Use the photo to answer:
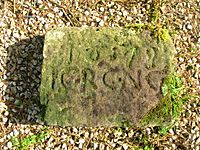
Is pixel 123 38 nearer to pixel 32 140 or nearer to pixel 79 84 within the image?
pixel 79 84

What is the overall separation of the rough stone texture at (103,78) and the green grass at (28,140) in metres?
0.38

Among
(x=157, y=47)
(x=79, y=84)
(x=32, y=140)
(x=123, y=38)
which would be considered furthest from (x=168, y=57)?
(x=32, y=140)

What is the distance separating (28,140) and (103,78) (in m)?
0.86

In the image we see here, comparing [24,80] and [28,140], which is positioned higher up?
[24,80]

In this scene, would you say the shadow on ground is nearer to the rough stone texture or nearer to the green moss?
the rough stone texture

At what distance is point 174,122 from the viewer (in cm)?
392

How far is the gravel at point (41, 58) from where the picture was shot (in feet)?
12.8

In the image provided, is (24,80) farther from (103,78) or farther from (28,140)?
(103,78)

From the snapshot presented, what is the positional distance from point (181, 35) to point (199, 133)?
86cm

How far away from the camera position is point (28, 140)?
3863mm

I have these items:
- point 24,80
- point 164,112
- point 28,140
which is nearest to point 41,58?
point 24,80

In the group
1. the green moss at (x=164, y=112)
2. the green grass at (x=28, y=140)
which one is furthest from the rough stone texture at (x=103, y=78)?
the green grass at (x=28, y=140)

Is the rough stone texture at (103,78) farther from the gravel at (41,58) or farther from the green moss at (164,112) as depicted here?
the gravel at (41,58)

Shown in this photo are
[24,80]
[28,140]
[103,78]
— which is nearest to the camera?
[103,78]
